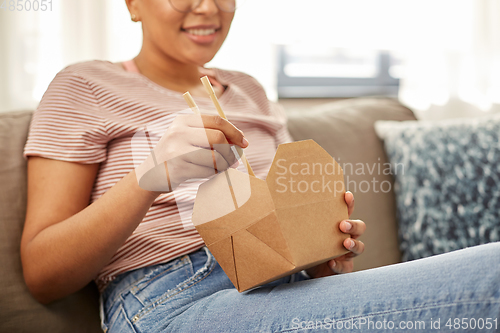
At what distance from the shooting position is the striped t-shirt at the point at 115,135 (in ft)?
2.21

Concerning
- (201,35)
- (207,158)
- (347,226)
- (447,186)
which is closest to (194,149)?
(207,158)

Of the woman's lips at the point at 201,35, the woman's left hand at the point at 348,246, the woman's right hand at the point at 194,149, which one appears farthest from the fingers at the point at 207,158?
the woman's lips at the point at 201,35

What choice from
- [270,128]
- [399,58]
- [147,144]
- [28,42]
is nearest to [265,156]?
[270,128]

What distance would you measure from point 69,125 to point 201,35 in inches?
11.9

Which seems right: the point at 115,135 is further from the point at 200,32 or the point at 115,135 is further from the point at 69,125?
the point at 200,32

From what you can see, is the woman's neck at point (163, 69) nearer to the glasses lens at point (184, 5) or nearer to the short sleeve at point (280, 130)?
the glasses lens at point (184, 5)

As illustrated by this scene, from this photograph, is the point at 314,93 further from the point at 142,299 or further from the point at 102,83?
the point at 142,299

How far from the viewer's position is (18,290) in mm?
710

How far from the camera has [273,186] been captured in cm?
49

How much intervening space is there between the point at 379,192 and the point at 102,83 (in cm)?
75

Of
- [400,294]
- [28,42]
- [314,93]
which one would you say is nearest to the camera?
[400,294]

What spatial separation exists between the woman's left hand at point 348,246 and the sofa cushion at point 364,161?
36 cm

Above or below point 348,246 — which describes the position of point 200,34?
above

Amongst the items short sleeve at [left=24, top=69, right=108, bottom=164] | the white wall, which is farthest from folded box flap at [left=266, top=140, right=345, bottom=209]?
the white wall
